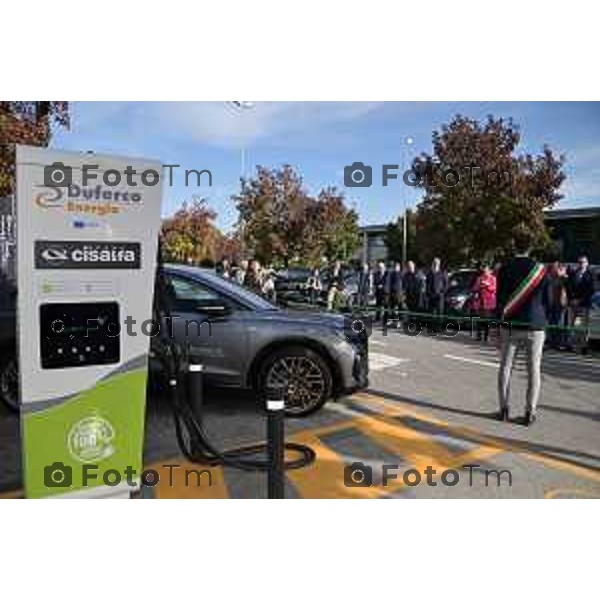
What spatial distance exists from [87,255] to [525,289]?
4136 mm

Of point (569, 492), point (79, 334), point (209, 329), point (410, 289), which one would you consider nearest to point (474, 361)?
point (410, 289)

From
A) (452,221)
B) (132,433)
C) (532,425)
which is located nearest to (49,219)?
(132,433)

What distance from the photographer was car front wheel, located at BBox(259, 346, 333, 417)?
6.19 m

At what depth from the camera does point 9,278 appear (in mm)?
5973

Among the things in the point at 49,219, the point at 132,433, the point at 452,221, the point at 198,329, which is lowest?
the point at 132,433

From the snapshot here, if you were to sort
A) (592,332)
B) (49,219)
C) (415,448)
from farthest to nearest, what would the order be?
(592,332)
(415,448)
(49,219)

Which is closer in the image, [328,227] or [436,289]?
[436,289]

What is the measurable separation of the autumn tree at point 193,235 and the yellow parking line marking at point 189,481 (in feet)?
20.9

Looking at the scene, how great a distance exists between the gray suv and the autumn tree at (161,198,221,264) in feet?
15.7

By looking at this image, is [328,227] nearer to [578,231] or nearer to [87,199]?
[87,199]

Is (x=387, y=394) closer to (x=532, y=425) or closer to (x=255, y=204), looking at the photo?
(x=532, y=425)

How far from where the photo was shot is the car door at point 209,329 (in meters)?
6.20

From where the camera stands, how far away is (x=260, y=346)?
6.19m

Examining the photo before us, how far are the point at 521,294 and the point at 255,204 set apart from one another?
35.6 feet
